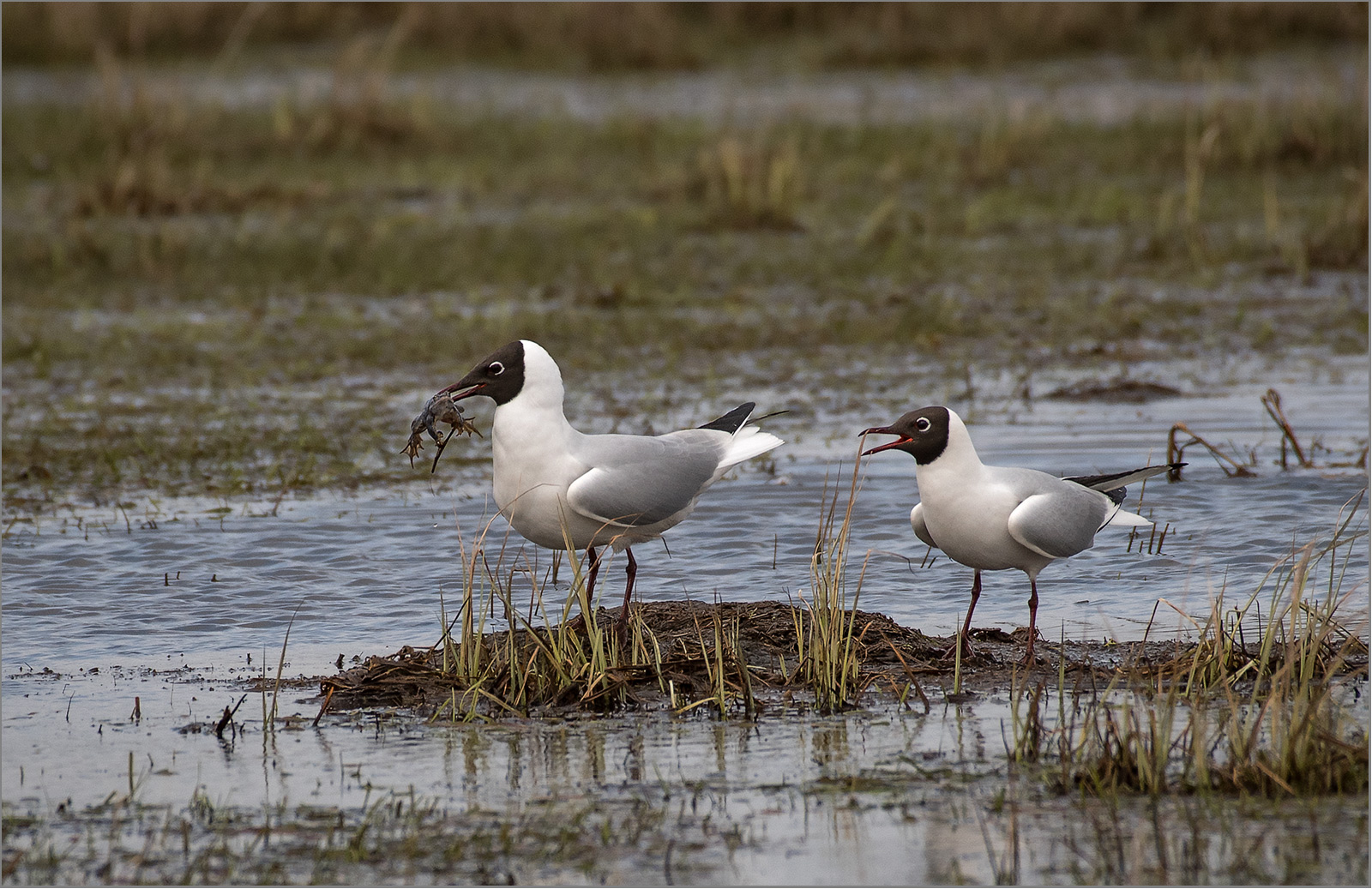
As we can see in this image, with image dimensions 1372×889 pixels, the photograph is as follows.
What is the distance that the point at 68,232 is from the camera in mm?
14180

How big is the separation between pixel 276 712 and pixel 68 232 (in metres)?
9.92

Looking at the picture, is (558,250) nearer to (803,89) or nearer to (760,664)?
(760,664)

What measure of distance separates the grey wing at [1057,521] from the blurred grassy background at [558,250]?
3798 mm

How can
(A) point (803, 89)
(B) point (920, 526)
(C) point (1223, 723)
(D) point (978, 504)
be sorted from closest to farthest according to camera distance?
(C) point (1223, 723) → (D) point (978, 504) → (B) point (920, 526) → (A) point (803, 89)

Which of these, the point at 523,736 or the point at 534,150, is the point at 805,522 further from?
the point at 534,150

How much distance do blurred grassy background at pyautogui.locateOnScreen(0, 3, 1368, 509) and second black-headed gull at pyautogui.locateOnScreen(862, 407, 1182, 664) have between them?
359 centimetres

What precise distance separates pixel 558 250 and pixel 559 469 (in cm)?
854

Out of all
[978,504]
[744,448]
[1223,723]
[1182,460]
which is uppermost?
[744,448]

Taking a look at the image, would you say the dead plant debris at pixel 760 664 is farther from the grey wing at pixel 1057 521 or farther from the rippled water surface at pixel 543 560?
the grey wing at pixel 1057 521

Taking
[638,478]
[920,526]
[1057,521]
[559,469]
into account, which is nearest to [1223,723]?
[1057,521]

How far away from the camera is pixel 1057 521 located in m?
5.71

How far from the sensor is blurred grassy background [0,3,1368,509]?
1037cm

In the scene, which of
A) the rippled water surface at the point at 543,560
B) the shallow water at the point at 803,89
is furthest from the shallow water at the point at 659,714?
the shallow water at the point at 803,89

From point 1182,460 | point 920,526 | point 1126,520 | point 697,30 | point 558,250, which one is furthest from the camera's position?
point 697,30
